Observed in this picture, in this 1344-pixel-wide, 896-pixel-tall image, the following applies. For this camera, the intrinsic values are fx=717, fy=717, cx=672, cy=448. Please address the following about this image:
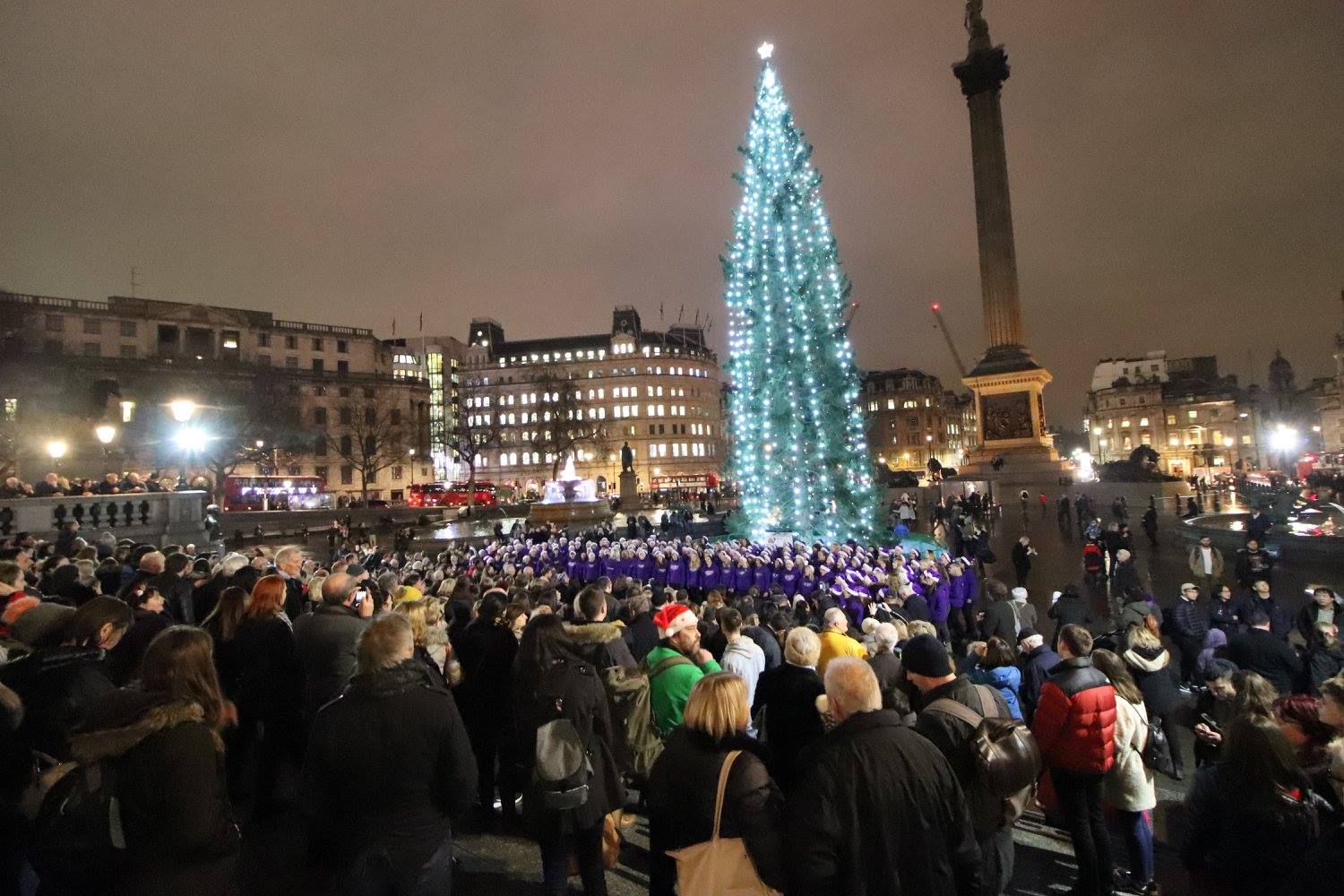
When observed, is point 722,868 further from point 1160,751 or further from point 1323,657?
point 1323,657

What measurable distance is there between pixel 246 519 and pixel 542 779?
44.1 metres

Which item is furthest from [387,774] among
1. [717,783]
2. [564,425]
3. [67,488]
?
[564,425]

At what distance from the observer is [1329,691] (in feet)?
12.3

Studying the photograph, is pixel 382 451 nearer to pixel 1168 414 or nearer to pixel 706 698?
pixel 706 698

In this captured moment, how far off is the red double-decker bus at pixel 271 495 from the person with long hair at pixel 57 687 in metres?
49.1

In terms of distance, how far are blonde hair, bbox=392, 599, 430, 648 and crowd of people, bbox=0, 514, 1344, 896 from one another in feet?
0.14

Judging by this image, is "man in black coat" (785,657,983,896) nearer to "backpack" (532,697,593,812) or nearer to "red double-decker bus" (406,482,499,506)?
"backpack" (532,697,593,812)

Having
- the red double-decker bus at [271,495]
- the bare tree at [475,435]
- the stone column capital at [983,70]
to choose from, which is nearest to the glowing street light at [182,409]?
the red double-decker bus at [271,495]

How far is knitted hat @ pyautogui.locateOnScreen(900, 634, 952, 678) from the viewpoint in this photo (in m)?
4.42

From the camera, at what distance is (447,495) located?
57469mm

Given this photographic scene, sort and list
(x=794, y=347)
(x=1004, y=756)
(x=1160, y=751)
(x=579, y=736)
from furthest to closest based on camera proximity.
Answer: (x=794, y=347), (x=1160, y=751), (x=579, y=736), (x=1004, y=756)

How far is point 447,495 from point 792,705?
55743 millimetres

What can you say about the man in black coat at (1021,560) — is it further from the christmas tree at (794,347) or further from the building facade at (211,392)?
the building facade at (211,392)

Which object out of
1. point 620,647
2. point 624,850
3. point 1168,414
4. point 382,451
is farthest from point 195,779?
point 1168,414
